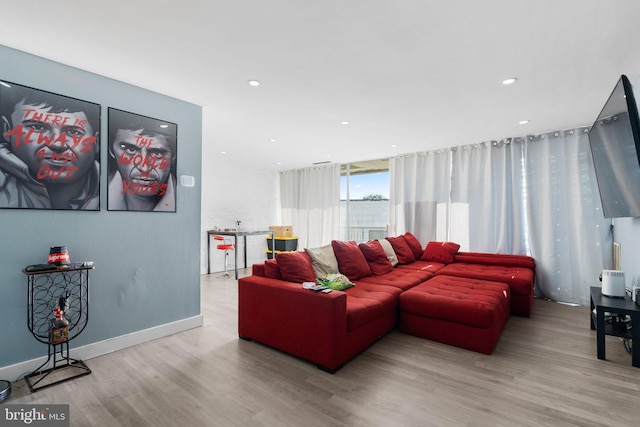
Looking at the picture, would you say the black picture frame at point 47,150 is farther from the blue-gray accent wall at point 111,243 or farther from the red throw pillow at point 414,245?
the red throw pillow at point 414,245

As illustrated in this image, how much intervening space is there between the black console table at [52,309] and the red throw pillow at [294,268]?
149 centimetres

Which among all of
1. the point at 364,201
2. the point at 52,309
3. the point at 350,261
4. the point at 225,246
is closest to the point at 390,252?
the point at 350,261

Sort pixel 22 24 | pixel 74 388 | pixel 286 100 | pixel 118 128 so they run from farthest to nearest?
1. pixel 286 100
2. pixel 118 128
3. pixel 74 388
4. pixel 22 24

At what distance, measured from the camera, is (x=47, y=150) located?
2.24m

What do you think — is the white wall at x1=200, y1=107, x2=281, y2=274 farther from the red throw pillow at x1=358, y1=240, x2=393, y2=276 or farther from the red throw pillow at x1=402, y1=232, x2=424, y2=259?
the red throw pillow at x1=402, y1=232, x2=424, y2=259

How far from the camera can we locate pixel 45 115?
223 centimetres

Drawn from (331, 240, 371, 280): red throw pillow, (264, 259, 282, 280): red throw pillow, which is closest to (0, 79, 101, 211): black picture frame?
(264, 259, 282, 280): red throw pillow

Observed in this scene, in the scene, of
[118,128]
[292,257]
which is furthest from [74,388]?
[118,128]

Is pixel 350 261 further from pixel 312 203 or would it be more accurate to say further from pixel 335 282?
pixel 312 203

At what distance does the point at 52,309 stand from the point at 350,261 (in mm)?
2689

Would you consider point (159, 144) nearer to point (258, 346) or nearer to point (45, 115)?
point (45, 115)

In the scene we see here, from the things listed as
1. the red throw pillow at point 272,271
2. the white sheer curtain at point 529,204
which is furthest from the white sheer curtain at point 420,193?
the red throw pillow at point 272,271

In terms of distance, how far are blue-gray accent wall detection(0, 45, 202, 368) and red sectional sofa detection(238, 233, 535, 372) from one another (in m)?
0.79

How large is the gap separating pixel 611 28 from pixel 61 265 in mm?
3990
